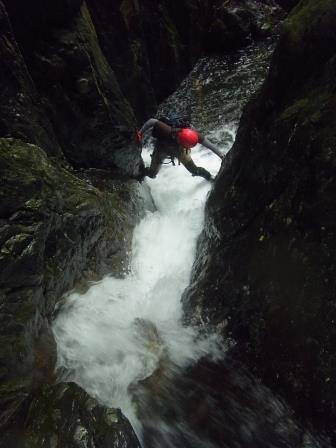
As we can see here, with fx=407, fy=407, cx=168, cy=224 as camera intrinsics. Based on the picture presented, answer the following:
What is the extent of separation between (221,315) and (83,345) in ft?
5.70

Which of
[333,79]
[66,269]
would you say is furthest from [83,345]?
[333,79]

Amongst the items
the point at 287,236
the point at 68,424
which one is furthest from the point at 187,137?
the point at 68,424

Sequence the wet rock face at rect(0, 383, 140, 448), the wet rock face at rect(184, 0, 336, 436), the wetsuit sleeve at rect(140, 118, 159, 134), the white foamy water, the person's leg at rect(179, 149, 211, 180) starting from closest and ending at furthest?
the wet rock face at rect(0, 383, 140, 448)
the wet rock face at rect(184, 0, 336, 436)
the white foamy water
the wetsuit sleeve at rect(140, 118, 159, 134)
the person's leg at rect(179, 149, 211, 180)

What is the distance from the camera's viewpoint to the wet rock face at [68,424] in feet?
11.5

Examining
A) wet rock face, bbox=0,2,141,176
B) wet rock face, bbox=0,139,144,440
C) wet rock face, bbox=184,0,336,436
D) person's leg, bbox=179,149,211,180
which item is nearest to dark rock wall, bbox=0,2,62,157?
wet rock face, bbox=0,2,141,176

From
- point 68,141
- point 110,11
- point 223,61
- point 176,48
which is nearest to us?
point 68,141

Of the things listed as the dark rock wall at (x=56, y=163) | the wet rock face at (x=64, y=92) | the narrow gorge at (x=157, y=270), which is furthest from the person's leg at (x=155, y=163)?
the narrow gorge at (x=157, y=270)

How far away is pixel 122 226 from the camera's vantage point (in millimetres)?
7242

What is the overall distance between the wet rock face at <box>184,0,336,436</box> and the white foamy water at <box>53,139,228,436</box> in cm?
46

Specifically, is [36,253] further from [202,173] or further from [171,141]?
[202,173]

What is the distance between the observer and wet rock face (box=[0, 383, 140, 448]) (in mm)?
3512

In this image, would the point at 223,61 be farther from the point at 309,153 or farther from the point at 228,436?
the point at 228,436

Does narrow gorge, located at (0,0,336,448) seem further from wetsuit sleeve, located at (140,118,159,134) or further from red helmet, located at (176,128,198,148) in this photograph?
red helmet, located at (176,128,198,148)

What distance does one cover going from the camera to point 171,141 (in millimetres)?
8625
